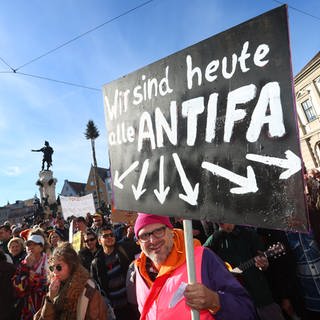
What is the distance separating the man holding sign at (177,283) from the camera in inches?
50.7

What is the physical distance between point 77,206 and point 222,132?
9.59m

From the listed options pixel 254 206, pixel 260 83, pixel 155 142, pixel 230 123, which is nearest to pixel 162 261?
pixel 155 142

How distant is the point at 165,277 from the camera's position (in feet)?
Result: 5.14

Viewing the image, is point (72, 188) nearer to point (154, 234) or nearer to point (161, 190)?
point (154, 234)

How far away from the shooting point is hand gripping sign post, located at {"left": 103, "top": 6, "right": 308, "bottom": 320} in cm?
92

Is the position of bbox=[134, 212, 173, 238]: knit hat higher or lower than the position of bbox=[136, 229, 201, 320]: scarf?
higher

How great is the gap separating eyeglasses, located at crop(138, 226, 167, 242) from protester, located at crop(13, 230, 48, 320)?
7.38ft

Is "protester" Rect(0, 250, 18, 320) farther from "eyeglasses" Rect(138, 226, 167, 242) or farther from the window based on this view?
the window

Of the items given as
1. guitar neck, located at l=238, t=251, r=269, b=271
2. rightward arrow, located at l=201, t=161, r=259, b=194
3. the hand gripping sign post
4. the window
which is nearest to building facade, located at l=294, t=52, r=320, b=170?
the window

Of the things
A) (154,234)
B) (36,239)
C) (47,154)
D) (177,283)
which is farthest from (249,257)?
(47,154)

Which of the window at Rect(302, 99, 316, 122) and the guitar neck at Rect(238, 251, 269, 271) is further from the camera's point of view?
the window at Rect(302, 99, 316, 122)

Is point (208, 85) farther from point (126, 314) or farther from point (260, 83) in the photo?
point (126, 314)

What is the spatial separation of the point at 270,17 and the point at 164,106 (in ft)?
1.94

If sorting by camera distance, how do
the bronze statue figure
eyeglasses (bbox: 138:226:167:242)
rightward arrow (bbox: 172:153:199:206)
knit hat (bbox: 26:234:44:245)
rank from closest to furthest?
rightward arrow (bbox: 172:153:199:206)
eyeglasses (bbox: 138:226:167:242)
knit hat (bbox: 26:234:44:245)
the bronze statue figure
